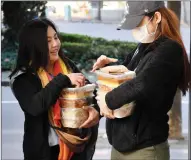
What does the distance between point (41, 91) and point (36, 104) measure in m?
0.06

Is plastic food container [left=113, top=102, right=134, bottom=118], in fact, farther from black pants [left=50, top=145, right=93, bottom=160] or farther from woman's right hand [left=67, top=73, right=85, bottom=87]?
black pants [left=50, top=145, right=93, bottom=160]

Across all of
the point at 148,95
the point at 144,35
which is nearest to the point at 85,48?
the point at 144,35

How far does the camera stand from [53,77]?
2.07 meters

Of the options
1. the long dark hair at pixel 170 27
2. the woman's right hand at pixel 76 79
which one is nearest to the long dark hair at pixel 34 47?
the woman's right hand at pixel 76 79

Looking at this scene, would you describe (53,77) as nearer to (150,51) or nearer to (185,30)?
(150,51)

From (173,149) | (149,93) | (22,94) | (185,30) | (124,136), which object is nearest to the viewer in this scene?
(149,93)

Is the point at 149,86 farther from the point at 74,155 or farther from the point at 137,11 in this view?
the point at 74,155

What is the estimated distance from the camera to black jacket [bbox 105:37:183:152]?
5.62 feet

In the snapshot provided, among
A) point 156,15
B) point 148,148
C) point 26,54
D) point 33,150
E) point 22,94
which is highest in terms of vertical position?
point 156,15

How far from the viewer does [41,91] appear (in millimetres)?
2002

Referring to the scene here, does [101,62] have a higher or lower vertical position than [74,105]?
higher

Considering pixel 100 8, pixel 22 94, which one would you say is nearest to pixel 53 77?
pixel 22 94

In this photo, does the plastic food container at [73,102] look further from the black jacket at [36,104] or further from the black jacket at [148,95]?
the black jacket at [148,95]

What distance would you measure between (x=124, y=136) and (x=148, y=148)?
112 mm
